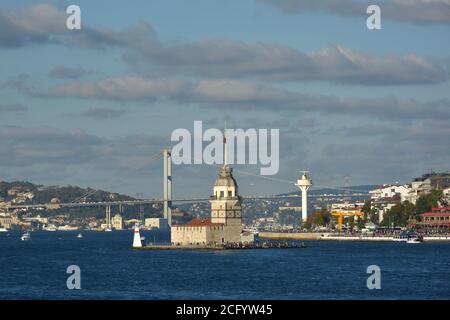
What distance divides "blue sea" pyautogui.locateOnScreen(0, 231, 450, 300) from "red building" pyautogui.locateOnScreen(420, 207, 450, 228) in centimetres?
4872

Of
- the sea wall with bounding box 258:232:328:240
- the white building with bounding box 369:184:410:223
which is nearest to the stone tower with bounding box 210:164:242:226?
the sea wall with bounding box 258:232:328:240

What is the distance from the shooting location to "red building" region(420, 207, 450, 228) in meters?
141

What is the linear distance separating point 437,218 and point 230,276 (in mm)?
82787

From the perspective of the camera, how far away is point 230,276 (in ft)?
208

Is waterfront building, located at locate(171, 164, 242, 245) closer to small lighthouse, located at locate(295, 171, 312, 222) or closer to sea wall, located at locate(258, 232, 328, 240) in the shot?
sea wall, located at locate(258, 232, 328, 240)

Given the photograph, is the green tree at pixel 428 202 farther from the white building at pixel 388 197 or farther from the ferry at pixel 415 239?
the ferry at pixel 415 239

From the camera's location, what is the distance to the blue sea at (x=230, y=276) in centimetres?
5075

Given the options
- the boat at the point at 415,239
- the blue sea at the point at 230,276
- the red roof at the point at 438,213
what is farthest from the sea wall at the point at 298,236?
the blue sea at the point at 230,276

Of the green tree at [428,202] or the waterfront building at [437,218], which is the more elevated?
the green tree at [428,202]

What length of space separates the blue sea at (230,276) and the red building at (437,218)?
160 feet

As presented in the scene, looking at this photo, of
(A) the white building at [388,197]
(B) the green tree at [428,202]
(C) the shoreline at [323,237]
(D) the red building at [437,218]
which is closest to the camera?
(C) the shoreline at [323,237]
